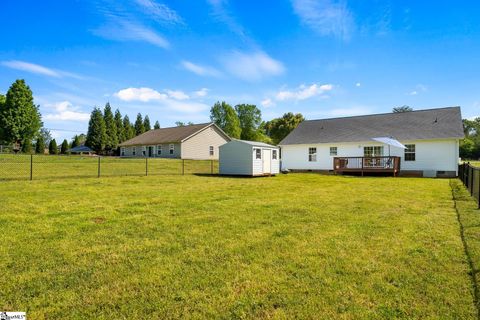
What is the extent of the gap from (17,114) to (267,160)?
39.3 metres

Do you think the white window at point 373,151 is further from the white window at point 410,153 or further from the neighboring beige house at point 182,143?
the neighboring beige house at point 182,143

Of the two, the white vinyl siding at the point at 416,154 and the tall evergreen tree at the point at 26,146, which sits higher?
the tall evergreen tree at the point at 26,146

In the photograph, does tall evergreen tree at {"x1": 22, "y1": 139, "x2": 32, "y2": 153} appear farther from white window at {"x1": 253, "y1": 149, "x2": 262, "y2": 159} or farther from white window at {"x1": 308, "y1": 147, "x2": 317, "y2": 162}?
white window at {"x1": 308, "y1": 147, "x2": 317, "y2": 162}

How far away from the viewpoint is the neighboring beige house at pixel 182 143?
31.7 m

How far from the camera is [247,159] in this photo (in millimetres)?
18203

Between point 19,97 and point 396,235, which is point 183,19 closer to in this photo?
point 396,235

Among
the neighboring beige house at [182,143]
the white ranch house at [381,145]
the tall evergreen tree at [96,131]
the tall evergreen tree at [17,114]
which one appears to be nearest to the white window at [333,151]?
the white ranch house at [381,145]

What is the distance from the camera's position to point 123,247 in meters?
4.05

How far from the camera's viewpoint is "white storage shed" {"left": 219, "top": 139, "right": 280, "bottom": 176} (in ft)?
59.4

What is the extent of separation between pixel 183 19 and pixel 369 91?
17.0 meters

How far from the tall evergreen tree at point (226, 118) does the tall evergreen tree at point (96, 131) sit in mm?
23517

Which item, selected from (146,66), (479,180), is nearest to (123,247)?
(479,180)

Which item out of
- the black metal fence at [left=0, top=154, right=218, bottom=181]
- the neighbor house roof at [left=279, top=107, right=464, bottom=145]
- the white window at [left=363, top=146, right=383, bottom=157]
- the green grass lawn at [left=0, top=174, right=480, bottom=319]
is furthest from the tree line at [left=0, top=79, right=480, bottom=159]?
the green grass lawn at [left=0, top=174, right=480, bottom=319]

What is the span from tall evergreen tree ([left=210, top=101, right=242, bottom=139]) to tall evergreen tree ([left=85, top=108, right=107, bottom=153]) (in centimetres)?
2352
